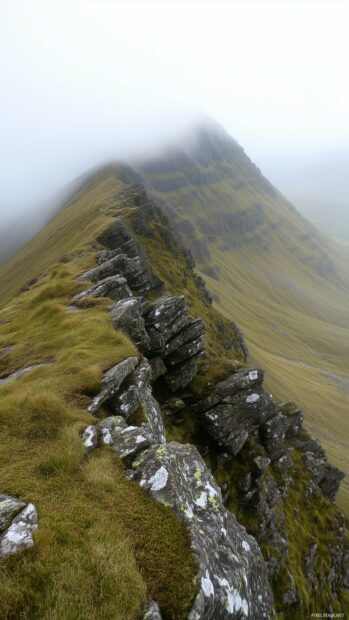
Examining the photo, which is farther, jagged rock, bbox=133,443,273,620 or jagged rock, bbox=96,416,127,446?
jagged rock, bbox=96,416,127,446

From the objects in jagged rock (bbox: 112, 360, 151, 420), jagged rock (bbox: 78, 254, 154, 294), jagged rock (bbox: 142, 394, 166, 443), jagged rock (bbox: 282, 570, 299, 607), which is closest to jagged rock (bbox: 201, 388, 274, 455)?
jagged rock (bbox: 142, 394, 166, 443)

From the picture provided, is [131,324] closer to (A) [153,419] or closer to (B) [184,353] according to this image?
(B) [184,353]

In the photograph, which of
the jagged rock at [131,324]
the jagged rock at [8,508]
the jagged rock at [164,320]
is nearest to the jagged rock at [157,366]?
the jagged rock at [164,320]

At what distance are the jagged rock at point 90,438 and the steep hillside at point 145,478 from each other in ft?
0.30

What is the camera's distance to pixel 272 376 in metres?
111

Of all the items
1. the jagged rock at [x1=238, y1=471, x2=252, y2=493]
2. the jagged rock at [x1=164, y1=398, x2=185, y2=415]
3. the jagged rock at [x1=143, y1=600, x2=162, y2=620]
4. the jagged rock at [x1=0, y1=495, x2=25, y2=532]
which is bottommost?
the jagged rock at [x1=238, y1=471, x2=252, y2=493]

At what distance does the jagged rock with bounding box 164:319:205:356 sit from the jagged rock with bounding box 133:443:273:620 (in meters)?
15.1

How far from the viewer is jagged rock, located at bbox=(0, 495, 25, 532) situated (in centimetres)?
948

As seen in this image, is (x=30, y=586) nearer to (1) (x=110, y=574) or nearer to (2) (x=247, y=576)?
(1) (x=110, y=574)

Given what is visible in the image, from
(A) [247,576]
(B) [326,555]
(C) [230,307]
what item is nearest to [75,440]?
(A) [247,576]

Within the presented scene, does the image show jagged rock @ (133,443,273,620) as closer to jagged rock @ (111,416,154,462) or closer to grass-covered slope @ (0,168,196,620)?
jagged rock @ (111,416,154,462)

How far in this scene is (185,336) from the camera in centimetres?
3130

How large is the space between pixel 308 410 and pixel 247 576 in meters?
111

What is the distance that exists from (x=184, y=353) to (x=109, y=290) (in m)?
11.1
